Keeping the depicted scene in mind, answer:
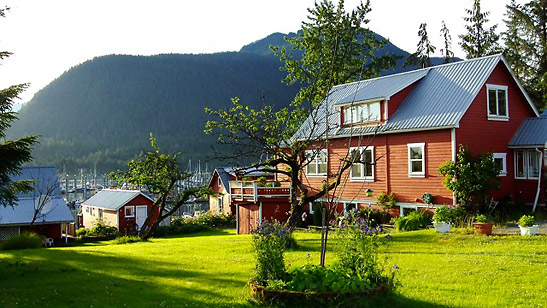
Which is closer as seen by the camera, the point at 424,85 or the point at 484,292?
the point at 484,292

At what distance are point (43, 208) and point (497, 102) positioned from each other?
34.0 m

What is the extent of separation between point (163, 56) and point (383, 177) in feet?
527

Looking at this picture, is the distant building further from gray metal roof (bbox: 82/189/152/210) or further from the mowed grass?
the mowed grass

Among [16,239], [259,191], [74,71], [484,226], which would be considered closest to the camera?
[484,226]

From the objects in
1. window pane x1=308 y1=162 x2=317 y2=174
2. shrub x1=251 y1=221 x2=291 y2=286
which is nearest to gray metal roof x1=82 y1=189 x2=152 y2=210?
window pane x1=308 y1=162 x2=317 y2=174

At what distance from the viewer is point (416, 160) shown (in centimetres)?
2745

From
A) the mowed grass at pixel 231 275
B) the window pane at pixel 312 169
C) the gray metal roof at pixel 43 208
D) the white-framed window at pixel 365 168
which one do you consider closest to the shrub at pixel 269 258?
the mowed grass at pixel 231 275

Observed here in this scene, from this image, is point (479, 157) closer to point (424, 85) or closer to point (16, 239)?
point (424, 85)

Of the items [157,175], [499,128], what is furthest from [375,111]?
[157,175]

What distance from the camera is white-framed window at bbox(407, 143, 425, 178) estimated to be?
27.0m

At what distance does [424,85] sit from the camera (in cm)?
2998

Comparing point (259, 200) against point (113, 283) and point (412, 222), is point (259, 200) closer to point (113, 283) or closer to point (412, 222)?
point (412, 222)

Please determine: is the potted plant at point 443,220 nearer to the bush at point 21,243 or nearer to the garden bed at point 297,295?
the garden bed at point 297,295

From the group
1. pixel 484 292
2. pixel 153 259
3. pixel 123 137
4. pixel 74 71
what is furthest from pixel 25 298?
pixel 74 71
